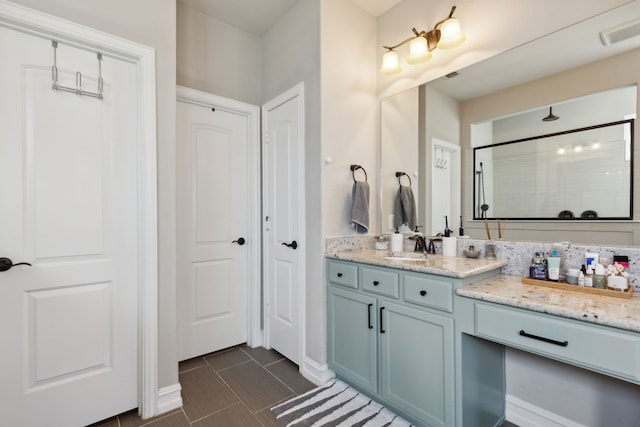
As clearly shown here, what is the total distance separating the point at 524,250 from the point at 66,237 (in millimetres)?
2601

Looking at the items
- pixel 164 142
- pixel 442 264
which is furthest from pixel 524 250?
pixel 164 142

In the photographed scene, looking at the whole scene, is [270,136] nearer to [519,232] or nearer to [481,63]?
[481,63]

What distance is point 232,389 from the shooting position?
6.88ft

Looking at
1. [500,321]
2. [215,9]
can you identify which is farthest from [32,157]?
[500,321]

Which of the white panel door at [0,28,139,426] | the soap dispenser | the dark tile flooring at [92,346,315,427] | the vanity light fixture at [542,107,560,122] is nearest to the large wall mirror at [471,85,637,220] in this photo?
the vanity light fixture at [542,107,560,122]

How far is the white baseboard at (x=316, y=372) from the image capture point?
7.06 feet

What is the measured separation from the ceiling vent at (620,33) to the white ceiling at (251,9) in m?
1.40

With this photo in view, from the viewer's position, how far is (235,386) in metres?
2.13

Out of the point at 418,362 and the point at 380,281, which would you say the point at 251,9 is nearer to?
the point at 380,281

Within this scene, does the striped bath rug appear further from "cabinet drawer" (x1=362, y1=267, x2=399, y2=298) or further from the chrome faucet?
the chrome faucet

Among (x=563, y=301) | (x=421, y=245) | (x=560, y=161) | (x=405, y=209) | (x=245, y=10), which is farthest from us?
(x=245, y=10)

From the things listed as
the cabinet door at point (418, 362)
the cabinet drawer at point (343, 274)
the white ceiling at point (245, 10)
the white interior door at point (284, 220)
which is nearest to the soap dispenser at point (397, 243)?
the cabinet drawer at point (343, 274)

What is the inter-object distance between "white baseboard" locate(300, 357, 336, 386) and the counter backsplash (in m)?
0.84

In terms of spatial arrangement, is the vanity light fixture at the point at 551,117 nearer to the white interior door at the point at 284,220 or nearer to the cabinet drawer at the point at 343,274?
the cabinet drawer at the point at 343,274
